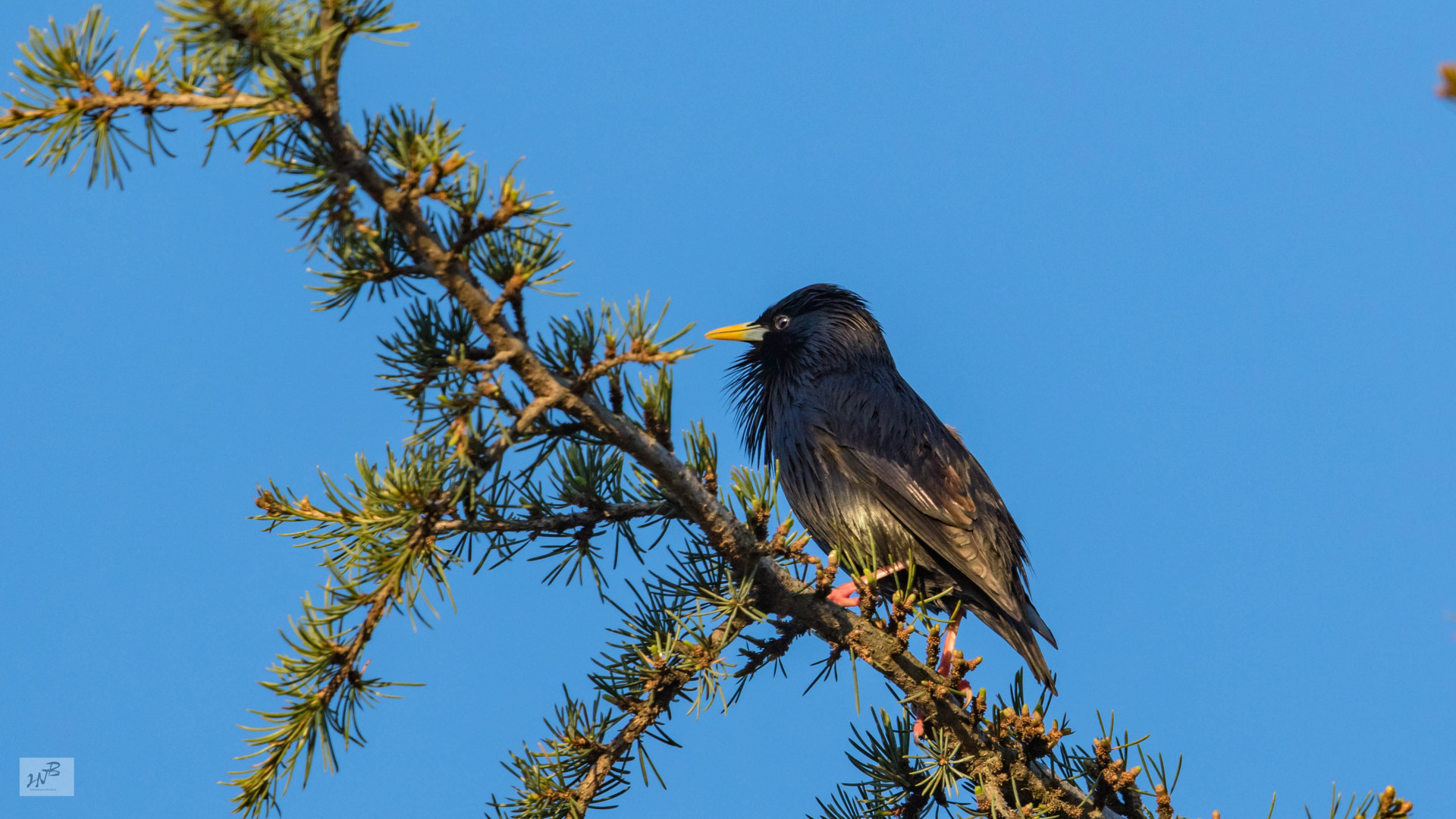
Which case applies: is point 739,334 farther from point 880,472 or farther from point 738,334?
point 880,472

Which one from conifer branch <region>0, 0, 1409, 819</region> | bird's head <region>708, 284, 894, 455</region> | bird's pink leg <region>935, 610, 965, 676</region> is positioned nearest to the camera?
conifer branch <region>0, 0, 1409, 819</region>

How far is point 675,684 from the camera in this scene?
3494mm

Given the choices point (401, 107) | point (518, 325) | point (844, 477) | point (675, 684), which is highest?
point (844, 477)

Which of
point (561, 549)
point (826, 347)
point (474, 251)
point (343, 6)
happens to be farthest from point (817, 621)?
point (826, 347)

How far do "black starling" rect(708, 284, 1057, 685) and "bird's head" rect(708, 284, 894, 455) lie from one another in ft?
0.03

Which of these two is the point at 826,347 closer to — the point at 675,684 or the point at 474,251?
the point at 675,684

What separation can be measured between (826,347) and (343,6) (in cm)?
493

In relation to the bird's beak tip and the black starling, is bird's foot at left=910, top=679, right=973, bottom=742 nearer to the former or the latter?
the black starling

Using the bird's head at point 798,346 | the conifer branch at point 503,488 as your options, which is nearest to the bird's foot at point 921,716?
the conifer branch at point 503,488

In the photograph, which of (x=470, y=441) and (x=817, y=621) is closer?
(x=470, y=441)

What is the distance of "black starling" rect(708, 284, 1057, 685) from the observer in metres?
5.61

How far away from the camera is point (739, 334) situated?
7.09m

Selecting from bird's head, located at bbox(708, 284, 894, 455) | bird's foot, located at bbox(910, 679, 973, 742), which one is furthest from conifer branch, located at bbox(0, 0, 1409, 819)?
bird's head, located at bbox(708, 284, 894, 455)

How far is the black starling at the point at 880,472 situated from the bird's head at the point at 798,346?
1cm
